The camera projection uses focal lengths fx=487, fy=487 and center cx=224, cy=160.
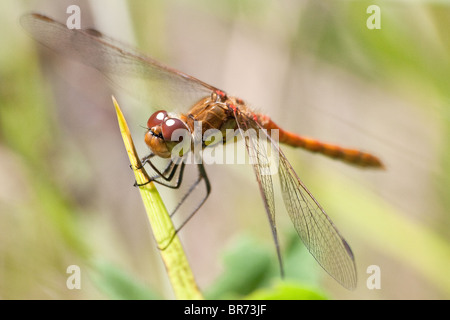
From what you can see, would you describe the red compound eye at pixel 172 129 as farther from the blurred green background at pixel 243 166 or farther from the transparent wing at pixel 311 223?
the blurred green background at pixel 243 166

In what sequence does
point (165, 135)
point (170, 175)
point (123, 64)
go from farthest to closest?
point (123, 64), point (170, 175), point (165, 135)

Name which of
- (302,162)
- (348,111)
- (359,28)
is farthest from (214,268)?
(359,28)

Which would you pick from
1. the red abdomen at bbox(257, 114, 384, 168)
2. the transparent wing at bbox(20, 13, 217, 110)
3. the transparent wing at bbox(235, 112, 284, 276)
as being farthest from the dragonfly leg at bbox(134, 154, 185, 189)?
the red abdomen at bbox(257, 114, 384, 168)

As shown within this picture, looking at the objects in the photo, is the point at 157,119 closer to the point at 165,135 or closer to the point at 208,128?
the point at 165,135

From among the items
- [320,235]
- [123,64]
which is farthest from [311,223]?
[123,64]

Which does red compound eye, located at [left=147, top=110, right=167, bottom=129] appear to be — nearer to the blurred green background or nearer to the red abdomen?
the blurred green background

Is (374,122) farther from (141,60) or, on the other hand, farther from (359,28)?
(141,60)
